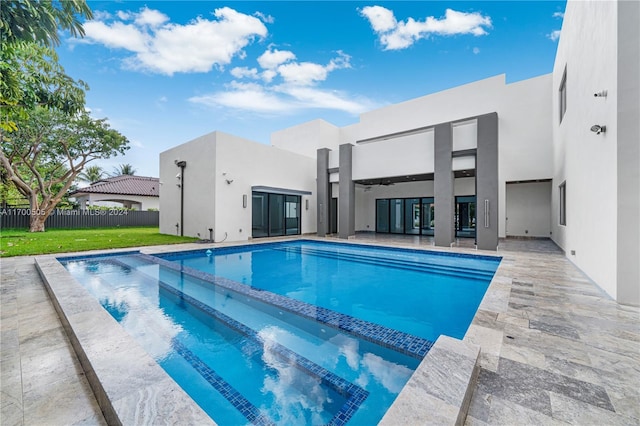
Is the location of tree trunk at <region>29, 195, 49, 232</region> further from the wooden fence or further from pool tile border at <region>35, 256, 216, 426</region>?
pool tile border at <region>35, 256, 216, 426</region>

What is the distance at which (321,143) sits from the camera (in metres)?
19.5

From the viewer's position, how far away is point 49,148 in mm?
17438

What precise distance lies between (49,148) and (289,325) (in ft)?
74.7

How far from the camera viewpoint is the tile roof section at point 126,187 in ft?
84.7

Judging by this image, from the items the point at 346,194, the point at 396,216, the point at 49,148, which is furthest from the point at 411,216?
the point at 49,148

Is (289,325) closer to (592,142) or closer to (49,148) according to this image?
(592,142)

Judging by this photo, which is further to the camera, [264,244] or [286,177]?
[286,177]

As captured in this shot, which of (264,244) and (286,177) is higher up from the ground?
(286,177)

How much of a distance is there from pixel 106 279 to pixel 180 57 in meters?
10.4

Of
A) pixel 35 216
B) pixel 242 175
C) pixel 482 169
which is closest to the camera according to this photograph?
pixel 482 169

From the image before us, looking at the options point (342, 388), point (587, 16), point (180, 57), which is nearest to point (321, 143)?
point (180, 57)

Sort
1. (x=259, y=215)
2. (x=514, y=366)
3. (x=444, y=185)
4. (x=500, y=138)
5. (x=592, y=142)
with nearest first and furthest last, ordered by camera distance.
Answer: (x=514, y=366) < (x=592, y=142) < (x=444, y=185) < (x=500, y=138) < (x=259, y=215)

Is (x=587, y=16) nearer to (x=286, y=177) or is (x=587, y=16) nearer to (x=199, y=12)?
(x=199, y=12)

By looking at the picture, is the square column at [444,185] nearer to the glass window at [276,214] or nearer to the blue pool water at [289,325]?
the blue pool water at [289,325]
